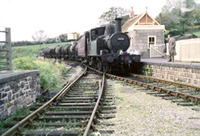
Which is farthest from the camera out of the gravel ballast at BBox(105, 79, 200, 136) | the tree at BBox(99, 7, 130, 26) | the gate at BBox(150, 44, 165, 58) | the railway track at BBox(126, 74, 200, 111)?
the tree at BBox(99, 7, 130, 26)

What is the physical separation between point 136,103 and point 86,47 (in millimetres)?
11328

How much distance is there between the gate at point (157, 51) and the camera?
20.5 metres

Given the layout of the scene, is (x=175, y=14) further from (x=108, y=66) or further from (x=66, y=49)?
(x=108, y=66)

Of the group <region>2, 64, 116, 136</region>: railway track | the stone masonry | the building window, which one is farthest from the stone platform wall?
the building window

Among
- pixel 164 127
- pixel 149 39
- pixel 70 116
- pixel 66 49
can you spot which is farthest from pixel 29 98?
pixel 66 49

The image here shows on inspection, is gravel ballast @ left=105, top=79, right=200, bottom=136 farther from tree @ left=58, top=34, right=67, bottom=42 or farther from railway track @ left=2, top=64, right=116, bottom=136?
tree @ left=58, top=34, right=67, bottom=42

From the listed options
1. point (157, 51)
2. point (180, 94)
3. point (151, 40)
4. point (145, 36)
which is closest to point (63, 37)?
point (151, 40)

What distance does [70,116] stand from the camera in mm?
4441

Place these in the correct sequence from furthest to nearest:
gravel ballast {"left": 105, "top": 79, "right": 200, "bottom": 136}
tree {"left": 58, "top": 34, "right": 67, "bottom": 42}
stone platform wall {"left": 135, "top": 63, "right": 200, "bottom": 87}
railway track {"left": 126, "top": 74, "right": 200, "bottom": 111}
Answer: tree {"left": 58, "top": 34, "right": 67, "bottom": 42}
stone platform wall {"left": 135, "top": 63, "right": 200, "bottom": 87}
railway track {"left": 126, "top": 74, "right": 200, "bottom": 111}
gravel ballast {"left": 105, "top": 79, "right": 200, "bottom": 136}

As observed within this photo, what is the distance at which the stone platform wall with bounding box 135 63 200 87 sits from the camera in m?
8.45

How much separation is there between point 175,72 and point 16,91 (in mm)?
7226

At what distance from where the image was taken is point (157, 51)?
20500 millimetres

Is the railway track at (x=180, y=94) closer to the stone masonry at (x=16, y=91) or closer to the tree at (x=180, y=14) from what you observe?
the stone masonry at (x=16, y=91)

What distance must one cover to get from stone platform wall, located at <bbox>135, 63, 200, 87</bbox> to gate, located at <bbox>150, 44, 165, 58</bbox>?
25.1 feet
